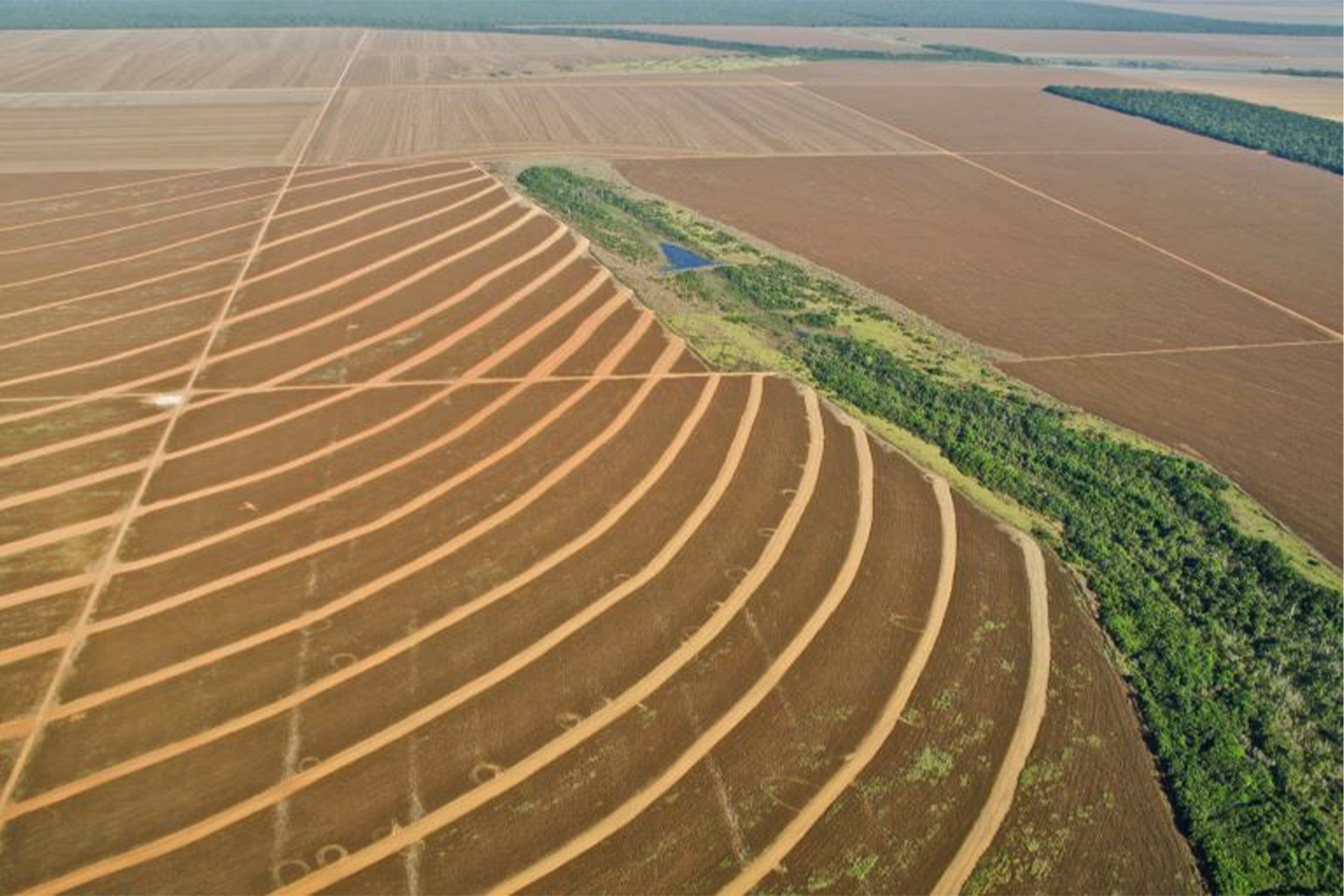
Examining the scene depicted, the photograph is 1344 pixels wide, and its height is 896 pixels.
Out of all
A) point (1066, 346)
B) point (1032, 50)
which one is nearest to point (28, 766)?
point (1066, 346)

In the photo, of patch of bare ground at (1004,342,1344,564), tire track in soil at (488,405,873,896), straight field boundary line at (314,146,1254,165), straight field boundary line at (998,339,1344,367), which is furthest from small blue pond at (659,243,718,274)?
tire track in soil at (488,405,873,896)

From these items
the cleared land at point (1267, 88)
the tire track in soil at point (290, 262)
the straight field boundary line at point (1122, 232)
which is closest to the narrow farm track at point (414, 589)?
the tire track in soil at point (290, 262)

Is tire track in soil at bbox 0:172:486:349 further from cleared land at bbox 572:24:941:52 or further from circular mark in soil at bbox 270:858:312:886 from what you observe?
cleared land at bbox 572:24:941:52

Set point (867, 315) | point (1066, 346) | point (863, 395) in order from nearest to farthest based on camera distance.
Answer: point (863, 395) < point (1066, 346) < point (867, 315)

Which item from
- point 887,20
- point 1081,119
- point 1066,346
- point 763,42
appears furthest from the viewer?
point 887,20

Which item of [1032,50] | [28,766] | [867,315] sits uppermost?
[1032,50]

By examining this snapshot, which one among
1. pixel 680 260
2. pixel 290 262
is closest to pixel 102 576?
pixel 290 262

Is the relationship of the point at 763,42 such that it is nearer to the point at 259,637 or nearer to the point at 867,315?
the point at 867,315

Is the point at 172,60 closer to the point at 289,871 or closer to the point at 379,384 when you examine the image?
the point at 379,384
